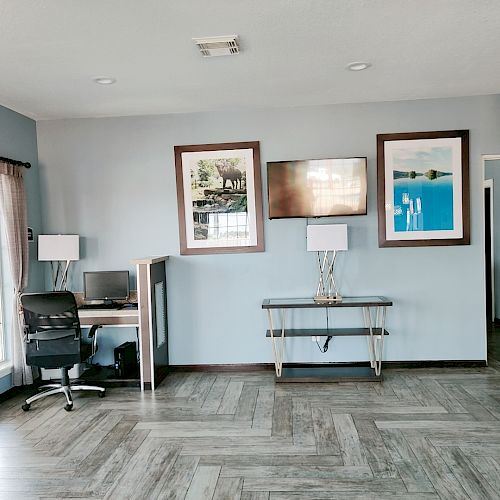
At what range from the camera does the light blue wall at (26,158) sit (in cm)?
436

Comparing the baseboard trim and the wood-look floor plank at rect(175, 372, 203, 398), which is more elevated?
the baseboard trim

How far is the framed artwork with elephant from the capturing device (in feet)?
15.6

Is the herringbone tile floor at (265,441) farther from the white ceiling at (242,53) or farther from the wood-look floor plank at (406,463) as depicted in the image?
the white ceiling at (242,53)

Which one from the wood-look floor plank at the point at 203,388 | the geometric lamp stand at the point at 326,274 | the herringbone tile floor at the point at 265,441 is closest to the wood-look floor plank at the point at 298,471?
the herringbone tile floor at the point at 265,441

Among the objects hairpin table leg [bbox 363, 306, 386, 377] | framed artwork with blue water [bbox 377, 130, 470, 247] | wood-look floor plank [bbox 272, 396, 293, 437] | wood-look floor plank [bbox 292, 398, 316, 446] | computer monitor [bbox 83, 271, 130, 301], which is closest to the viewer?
wood-look floor plank [bbox 292, 398, 316, 446]

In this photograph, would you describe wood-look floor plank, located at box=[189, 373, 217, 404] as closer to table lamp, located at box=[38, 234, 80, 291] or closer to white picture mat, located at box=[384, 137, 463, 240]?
table lamp, located at box=[38, 234, 80, 291]

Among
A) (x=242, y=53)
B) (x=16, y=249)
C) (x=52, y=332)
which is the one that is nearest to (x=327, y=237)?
(x=242, y=53)

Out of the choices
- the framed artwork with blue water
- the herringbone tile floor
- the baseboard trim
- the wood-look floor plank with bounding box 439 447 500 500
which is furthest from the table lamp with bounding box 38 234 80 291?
the wood-look floor plank with bounding box 439 447 500 500

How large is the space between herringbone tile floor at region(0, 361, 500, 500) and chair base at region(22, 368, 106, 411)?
74 millimetres

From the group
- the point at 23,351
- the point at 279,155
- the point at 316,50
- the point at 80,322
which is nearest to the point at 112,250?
the point at 80,322

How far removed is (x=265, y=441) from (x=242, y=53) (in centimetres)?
261

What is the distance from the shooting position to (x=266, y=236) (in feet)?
15.7

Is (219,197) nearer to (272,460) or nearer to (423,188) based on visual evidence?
(423,188)

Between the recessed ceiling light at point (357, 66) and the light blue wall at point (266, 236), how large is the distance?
1.02 meters
